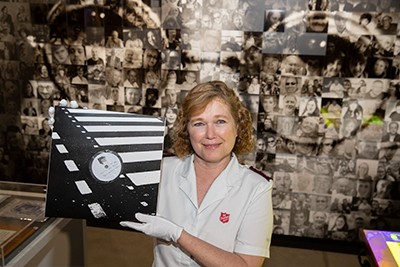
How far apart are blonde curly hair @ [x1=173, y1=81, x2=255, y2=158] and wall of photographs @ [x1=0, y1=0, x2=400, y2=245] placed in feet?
4.78

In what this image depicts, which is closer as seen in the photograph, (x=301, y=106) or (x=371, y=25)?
(x=371, y=25)

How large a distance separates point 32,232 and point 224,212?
809mm

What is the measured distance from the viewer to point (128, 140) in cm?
143

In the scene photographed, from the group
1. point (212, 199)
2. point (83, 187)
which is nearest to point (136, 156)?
point (83, 187)

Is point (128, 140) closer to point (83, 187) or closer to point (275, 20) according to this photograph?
point (83, 187)

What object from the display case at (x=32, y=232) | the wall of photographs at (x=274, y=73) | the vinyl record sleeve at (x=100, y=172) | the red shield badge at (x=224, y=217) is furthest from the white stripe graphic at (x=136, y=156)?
the wall of photographs at (x=274, y=73)

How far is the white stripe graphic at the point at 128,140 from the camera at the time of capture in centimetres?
142

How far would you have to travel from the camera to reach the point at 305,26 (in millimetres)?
2900

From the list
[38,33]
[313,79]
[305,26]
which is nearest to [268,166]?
[313,79]

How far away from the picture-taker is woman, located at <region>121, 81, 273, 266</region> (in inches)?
56.2

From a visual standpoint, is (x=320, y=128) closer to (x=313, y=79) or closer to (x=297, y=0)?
(x=313, y=79)

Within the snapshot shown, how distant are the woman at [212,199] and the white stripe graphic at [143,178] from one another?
0.13 metres

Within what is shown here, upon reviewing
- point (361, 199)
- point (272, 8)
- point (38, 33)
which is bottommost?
point (361, 199)

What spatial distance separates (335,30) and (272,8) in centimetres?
49
